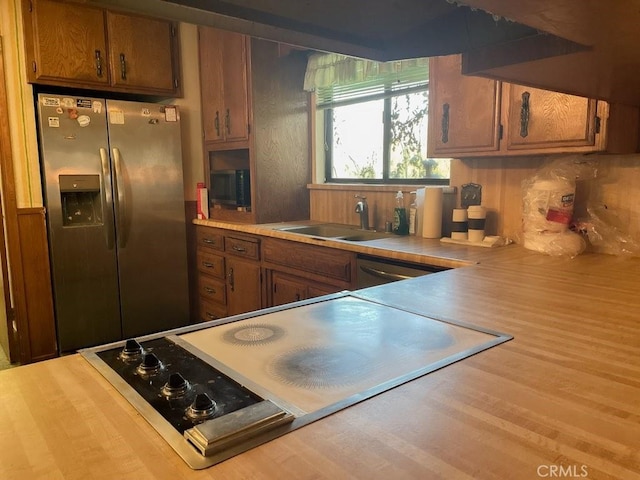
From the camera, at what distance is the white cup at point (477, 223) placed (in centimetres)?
229

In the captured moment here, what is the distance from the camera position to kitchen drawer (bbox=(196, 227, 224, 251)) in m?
3.43

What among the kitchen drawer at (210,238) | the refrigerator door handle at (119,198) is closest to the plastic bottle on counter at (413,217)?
the kitchen drawer at (210,238)

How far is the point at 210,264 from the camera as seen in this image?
3.56m

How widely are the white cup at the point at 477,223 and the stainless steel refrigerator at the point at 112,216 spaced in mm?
2180

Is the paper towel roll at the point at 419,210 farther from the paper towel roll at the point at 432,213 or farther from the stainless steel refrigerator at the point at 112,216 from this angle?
the stainless steel refrigerator at the point at 112,216

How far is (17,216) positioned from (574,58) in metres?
3.13

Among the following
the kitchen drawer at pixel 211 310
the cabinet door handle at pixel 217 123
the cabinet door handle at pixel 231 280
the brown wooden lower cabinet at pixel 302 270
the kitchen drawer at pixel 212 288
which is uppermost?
the cabinet door handle at pixel 217 123

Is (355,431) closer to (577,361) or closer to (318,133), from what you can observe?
(577,361)

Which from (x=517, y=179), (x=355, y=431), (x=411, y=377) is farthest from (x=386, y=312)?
(x=517, y=179)

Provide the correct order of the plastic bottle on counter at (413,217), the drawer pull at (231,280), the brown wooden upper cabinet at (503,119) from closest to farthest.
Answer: the brown wooden upper cabinet at (503,119) → the plastic bottle on counter at (413,217) → the drawer pull at (231,280)

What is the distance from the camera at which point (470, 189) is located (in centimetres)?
246

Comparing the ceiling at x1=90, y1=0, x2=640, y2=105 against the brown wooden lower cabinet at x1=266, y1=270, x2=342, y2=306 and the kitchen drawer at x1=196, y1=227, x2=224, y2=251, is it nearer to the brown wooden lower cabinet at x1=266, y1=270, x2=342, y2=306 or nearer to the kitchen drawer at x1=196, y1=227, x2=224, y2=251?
the brown wooden lower cabinet at x1=266, y1=270, x2=342, y2=306

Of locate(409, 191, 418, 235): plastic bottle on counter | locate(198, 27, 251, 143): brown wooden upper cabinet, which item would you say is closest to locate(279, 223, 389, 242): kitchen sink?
locate(409, 191, 418, 235): plastic bottle on counter

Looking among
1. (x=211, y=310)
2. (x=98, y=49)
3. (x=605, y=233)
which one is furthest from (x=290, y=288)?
(x=98, y=49)
